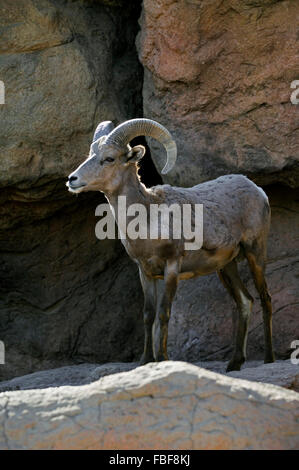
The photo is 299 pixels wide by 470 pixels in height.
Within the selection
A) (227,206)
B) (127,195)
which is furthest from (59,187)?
(227,206)

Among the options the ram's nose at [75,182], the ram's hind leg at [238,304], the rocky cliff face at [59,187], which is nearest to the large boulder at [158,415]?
the ram's nose at [75,182]

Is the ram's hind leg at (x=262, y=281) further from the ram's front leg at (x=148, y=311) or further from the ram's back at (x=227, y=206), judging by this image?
the ram's front leg at (x=148, y=311)

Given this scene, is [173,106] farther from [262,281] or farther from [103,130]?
[262,281]

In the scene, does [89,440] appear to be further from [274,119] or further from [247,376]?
[274,119]

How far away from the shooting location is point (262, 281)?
9.63 meters

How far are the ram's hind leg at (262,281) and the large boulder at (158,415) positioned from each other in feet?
11.1

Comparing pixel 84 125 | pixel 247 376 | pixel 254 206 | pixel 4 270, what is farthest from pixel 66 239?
pixel 247 376

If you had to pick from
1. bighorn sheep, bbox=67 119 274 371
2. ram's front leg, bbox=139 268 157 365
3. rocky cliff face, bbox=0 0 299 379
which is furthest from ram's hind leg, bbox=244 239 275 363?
ram's front leg, bbox=139 268 157 365

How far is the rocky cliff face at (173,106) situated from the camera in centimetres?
999

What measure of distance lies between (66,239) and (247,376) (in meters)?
4.02

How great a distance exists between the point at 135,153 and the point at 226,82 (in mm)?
1783

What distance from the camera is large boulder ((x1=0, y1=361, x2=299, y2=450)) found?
5.81 meters

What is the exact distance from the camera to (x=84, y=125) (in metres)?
10.5

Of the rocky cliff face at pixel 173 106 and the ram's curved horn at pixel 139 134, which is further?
the rocky cliff face at pixel 173 106
